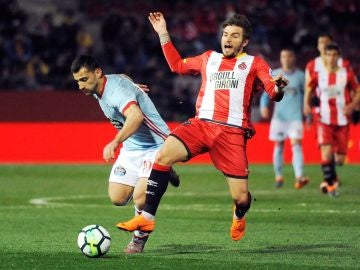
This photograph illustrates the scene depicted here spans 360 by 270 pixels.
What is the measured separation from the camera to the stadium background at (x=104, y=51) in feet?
71.3

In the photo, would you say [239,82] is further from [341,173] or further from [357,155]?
[357,155]

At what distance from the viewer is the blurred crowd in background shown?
2470cm

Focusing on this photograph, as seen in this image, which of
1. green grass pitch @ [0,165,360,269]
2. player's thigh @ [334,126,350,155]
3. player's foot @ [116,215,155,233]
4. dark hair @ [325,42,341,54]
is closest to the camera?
green grass pitch @ [0,165,360,269]

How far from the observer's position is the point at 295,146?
16.7 m

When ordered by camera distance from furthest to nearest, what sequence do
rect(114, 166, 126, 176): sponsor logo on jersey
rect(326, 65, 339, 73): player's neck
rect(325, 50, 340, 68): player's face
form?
rect(326, 65, 339, 73): player's neck, rect(325, 50, 340, 68): player's face, rect(114, 166, 126, 176): sponsor logo on jersey

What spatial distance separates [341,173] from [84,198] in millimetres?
5904

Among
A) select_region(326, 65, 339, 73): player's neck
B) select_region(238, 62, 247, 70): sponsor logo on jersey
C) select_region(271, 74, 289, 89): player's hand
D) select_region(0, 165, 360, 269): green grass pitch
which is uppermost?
select_region(326, 65, 339, 73): player's neck

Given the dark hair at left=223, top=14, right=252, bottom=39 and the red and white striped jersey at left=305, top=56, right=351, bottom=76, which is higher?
the dark hair at left=223, top=14, right=252, bottom=39

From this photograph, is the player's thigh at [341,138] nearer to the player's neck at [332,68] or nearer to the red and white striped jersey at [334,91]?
the red and white striped jersey at [334,91]

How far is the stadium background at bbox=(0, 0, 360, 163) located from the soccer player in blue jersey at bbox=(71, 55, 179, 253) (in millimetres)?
11672

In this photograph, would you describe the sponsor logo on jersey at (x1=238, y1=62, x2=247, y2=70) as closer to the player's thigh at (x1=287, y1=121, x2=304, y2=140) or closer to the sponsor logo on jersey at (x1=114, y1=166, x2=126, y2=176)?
the sponsor logo on jersey at (x1=114, y1=166, x2=126, y2=176)

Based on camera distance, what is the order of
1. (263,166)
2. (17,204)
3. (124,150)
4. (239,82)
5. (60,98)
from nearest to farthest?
(239,82), (124,150), (17,204), (263,166), (60,98)

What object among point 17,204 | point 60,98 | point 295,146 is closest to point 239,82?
point 17,204

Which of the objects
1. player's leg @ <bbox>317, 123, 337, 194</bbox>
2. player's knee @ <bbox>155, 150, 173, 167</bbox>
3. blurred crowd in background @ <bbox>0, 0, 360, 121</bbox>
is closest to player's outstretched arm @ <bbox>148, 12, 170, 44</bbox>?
player's knee @ <bbox>155, 150, 173, 167</bbox>
